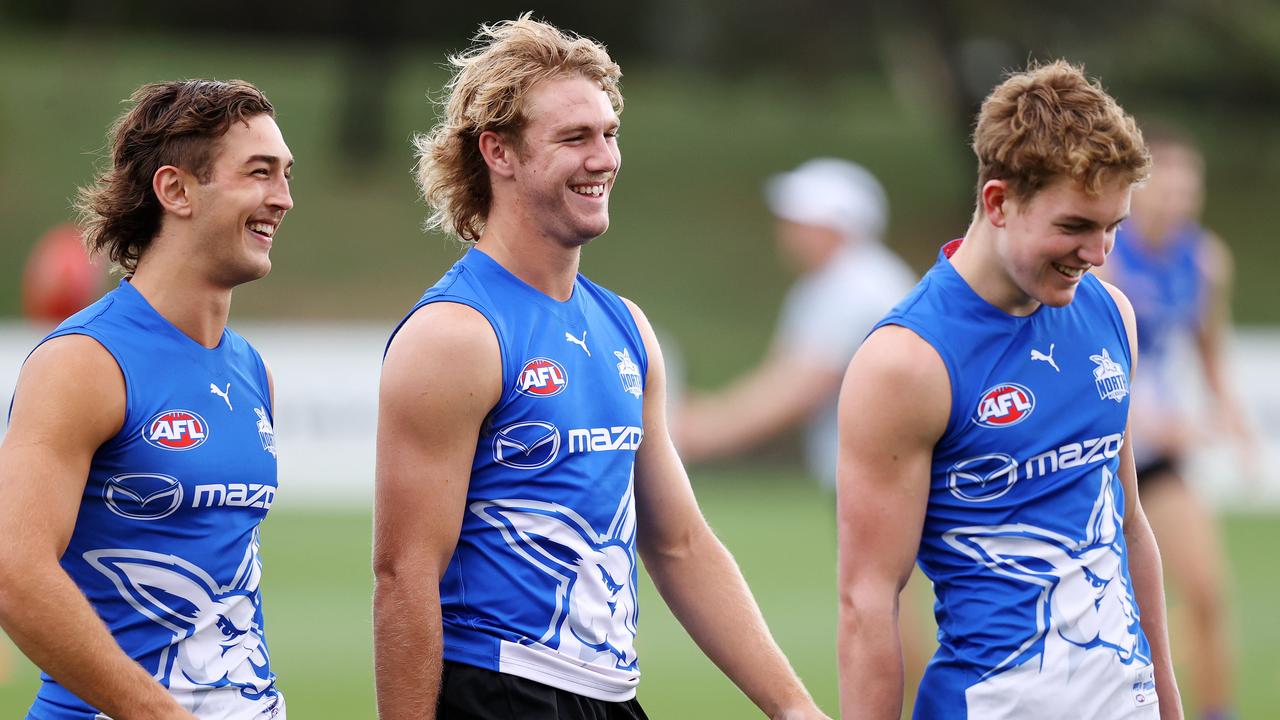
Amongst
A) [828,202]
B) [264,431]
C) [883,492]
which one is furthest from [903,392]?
[828,202]

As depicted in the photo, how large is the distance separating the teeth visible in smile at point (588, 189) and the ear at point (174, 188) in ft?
2.92

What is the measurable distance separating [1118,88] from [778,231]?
7678 millimetres

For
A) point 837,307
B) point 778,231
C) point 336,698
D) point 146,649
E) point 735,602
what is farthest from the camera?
point 778,231

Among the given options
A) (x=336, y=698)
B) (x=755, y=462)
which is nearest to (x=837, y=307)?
(x=336, y=698)

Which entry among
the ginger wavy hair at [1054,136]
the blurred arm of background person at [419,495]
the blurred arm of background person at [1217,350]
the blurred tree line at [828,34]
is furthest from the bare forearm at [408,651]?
the blurred tree line at [828,34]

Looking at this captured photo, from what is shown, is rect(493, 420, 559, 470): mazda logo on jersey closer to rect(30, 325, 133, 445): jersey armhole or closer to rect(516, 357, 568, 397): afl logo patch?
rect(516, 357, 568, 397): afl logo patch

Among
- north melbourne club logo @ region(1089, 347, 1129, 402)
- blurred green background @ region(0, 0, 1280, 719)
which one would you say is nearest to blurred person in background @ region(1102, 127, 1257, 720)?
north melbourne club logo @ region(1089, 347, 1129, 402)

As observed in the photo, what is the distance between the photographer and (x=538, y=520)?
12.6 feet

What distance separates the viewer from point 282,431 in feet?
52.5

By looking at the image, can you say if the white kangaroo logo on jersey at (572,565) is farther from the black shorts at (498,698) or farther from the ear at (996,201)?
the ear at (996,201)

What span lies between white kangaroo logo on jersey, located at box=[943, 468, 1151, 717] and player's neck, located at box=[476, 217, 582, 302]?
1.13m

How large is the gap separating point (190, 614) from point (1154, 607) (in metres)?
2.34

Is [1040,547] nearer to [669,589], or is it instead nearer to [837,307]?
[669,589]

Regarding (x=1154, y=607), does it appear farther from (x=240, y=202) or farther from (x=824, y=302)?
(x=824, y=302)
